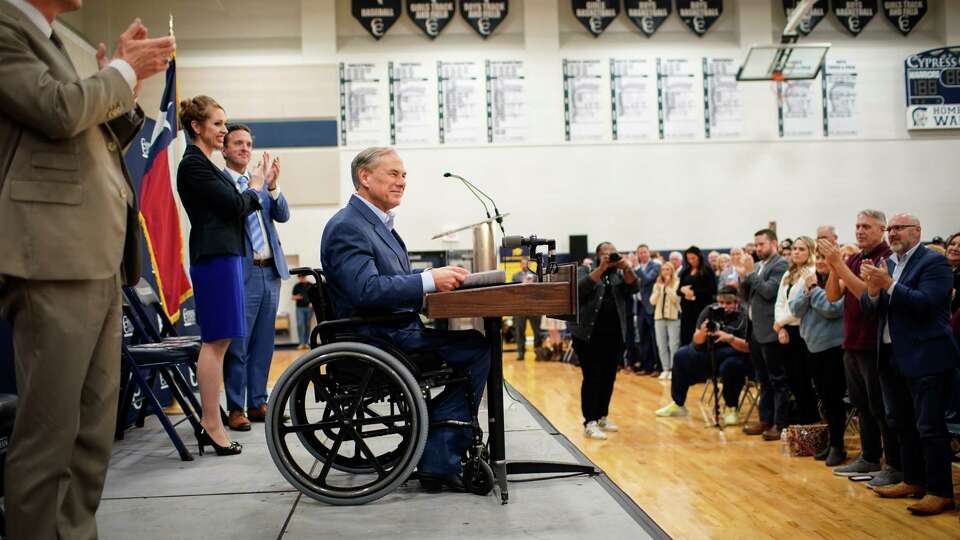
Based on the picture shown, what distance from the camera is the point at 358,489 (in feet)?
7.81

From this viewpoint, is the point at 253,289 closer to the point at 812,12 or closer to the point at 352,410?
the point at 352,410

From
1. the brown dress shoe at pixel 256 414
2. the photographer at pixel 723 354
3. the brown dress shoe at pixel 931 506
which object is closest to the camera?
the brown dress shoe at pixel 931 506

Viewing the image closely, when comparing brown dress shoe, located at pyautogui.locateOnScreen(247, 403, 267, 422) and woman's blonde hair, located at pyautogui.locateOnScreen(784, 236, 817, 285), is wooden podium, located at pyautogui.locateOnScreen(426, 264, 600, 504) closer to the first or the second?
brown dress shoe, located at pyautogui.locateOnScreen(247, 403, 267, 422)

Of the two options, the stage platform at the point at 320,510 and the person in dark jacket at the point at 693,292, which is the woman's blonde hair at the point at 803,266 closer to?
the stage platform at the point at 320,510

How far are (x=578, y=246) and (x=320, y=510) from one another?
1048 centimetres

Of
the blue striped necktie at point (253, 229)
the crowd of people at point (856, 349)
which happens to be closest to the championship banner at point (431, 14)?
the crowd of people at point (856, 349)

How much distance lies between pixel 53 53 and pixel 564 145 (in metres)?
11.6

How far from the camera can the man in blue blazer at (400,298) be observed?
2.43 m

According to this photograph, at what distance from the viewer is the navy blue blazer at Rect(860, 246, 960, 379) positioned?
124 inches

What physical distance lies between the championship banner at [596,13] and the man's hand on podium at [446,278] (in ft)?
37.2

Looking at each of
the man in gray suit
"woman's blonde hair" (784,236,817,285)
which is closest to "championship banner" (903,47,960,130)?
the man in gray suit

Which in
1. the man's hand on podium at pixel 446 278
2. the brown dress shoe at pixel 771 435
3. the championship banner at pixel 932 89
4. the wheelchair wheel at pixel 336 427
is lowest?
the brown dress shoe at pixel 771 435

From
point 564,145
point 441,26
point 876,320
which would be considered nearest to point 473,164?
point 564,145

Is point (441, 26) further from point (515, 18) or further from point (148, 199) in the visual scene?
point (148, 199)
